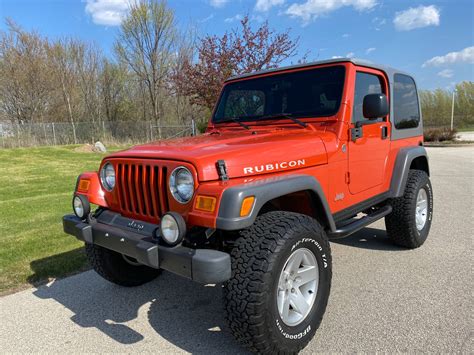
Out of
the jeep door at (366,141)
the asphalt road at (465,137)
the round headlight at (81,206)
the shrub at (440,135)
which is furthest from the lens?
the asphalt road at (465,137)

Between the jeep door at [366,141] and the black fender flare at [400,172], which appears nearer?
the jeep door at [366,141]

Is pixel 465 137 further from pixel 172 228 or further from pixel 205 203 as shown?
pixel 172 228

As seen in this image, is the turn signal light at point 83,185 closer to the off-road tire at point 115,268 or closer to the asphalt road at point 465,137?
the off-road tire at point 115,268

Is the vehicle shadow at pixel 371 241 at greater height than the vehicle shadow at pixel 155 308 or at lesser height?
lesser

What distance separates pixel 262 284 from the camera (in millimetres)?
2199

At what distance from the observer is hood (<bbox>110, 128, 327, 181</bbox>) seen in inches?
95.6

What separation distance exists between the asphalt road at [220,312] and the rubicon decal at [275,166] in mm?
1235

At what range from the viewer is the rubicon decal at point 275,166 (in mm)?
2512

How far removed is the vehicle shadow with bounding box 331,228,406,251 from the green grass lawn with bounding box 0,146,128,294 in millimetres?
3220

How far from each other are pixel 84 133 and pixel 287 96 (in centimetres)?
2487

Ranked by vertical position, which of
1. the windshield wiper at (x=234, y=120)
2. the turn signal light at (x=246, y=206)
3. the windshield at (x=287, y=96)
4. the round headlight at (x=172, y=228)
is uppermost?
the windshield at (x=287, y=96)

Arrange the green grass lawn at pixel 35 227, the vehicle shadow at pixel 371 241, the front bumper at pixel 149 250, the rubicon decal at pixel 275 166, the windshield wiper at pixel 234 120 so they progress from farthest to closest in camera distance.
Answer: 1. the vehicle shadow at pixel 371 241
2. the green grass lawn at pixel 35 227
3. the windshield wiper at pixel 234 120
4. the rubicon decal at pixel 275 166
5. the front bumper at pixel 149 250

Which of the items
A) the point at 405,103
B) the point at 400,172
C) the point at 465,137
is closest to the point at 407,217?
the point at 400,172

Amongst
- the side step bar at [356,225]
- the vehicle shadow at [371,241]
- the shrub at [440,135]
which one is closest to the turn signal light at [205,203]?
the side step bar at [356,225]
